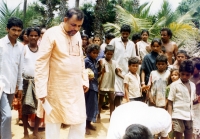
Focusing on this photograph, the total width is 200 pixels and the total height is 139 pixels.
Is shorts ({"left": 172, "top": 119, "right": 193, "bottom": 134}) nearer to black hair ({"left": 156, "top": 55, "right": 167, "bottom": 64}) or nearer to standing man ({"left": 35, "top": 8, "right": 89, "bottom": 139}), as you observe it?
black hair ({"left": 156, "top": 55, "right": 167, "bottom": 64})

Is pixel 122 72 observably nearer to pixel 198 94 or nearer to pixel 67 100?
pixel 198 94

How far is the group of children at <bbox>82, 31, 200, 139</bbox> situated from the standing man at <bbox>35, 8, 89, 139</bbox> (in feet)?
4.69

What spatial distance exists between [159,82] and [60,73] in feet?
6.17

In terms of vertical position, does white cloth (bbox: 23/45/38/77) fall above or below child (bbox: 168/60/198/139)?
above

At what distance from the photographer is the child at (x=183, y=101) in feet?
12.3

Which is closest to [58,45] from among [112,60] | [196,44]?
[112,60]

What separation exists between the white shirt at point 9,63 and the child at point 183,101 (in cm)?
210

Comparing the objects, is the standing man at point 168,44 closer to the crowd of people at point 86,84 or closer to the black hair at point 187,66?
the crowd of people at point 86,84

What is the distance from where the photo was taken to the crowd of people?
9.23ft

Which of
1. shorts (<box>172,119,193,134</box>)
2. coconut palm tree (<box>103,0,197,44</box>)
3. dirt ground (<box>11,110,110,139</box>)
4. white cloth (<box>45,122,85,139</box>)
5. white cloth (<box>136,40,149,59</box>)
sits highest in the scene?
coconut palm tree (<box>103,0,197,44</box>)

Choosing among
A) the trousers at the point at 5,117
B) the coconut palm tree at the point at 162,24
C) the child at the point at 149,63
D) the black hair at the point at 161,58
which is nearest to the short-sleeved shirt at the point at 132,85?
the child at the point at 149,63

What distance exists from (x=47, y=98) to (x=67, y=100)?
22cm

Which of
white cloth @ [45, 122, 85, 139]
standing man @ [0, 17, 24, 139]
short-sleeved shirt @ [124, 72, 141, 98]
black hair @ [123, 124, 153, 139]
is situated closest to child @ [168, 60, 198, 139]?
short-sleeved shirt @ [124, 72, 141, 98]

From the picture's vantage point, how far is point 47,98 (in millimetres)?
3092
